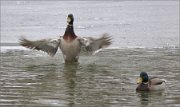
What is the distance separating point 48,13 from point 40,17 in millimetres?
1581

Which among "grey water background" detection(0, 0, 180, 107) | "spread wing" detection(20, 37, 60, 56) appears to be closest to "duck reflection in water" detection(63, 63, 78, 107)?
"grey water background" detection(0, 0, 180, 107)

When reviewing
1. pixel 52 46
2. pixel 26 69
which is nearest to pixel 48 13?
pixel 52 46

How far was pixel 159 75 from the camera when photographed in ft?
30.1

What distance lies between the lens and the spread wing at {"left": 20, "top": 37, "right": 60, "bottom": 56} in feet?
39.1

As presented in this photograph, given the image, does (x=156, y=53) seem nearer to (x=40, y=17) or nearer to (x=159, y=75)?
(x=159, y=75)

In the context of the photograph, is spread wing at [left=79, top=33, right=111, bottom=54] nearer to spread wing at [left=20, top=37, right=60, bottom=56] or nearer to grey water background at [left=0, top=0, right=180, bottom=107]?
grey water background at [left=0, top=0, right=180, bottom=107]

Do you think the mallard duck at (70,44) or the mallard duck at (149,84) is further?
the mallard duck at (70,44)

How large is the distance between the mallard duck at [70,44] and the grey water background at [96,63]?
0.21m

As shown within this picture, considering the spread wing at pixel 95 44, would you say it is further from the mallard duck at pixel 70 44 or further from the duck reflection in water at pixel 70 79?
the duck reflection in water at pixel 70 79

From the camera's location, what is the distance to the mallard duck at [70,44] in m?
11.6

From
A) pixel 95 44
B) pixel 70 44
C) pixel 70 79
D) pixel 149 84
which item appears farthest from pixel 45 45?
pixel 149 84

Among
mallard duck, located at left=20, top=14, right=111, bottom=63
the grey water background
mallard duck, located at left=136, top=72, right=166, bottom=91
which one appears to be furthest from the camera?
mallard duck, located at left=20, top=14, right=111, bottom=63

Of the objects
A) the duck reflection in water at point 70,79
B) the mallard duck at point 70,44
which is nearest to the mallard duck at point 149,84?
the duck reflection in water at point 70,79

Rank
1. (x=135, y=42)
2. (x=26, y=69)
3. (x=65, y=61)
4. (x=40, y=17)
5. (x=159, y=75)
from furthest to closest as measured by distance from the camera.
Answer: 1. (x=40, y=17)
2. (x=135, y=42)
3. (x=65, y=61)
4. (x=26, y=69)
5. (x=159, y=75)
